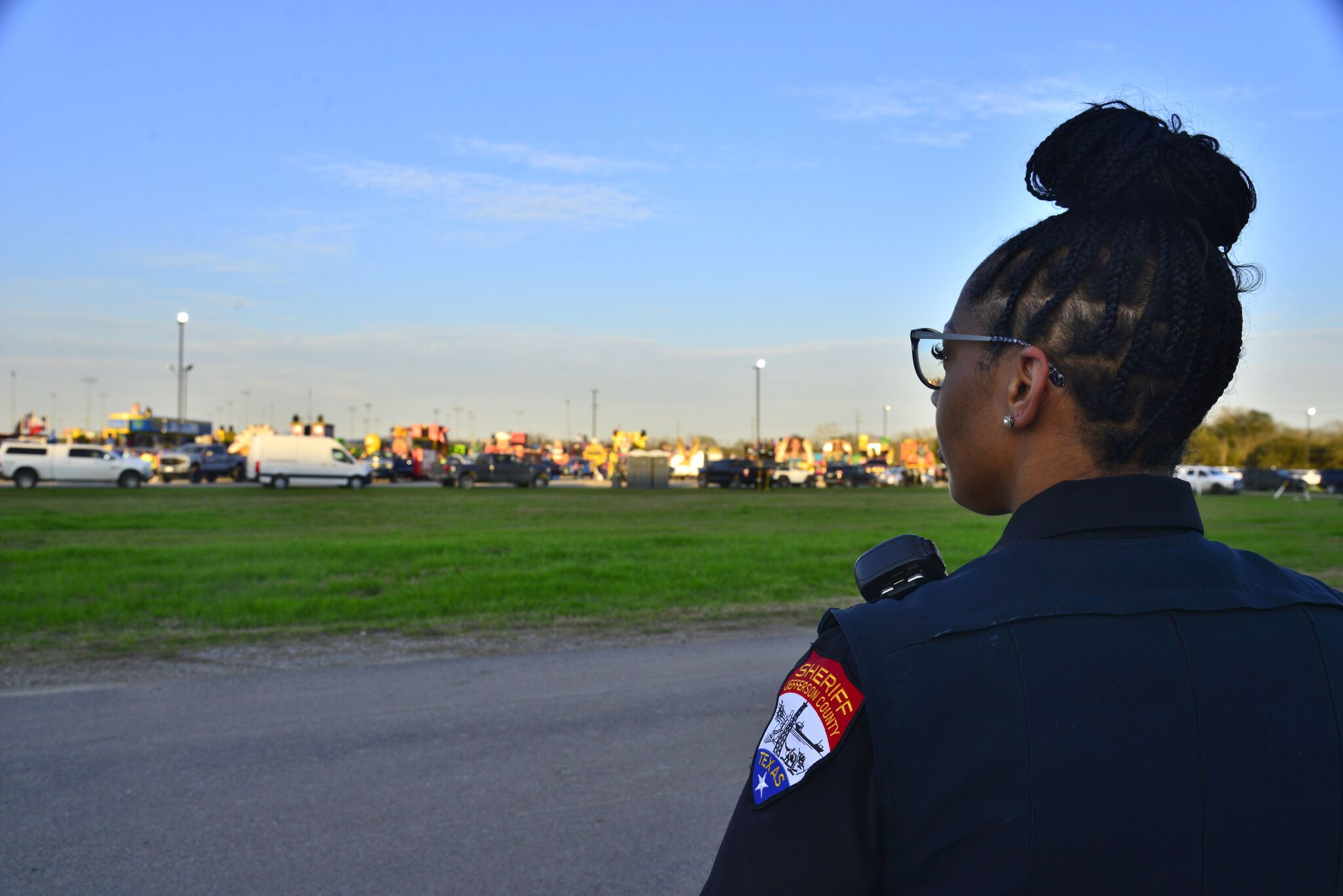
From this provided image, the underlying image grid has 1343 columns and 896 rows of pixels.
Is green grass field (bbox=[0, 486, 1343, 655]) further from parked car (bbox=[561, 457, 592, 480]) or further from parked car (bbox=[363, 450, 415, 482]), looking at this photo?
parked car (bbox=[561, 457, 592, 480])

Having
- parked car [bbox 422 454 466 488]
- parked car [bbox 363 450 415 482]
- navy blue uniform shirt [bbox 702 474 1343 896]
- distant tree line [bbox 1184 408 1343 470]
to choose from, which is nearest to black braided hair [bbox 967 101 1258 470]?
navy blue uniform shirt [bbox 702 474 1343 896]

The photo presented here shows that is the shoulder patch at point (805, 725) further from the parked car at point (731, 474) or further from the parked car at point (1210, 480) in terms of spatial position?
the parked car at point (1210, 480)

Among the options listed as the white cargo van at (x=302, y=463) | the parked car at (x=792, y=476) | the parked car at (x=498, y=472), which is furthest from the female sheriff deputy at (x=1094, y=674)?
the parked car at (x=792, y=476)

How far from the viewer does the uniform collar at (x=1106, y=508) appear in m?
1.32

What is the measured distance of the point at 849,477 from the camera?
2741 inches

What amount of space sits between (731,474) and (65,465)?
32209 millimetres

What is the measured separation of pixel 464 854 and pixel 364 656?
14.8ft

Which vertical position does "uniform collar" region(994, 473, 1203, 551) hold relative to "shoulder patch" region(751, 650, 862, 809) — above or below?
above

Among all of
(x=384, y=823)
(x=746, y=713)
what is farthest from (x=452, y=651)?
(x=384, y=823)

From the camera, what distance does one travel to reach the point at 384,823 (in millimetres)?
4527

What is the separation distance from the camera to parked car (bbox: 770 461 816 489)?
62.7 meters

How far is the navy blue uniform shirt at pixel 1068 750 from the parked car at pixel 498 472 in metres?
51.4

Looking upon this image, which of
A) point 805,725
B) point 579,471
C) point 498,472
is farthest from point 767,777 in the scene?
point 579,471

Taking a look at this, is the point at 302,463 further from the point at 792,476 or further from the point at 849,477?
the point at 849,477
